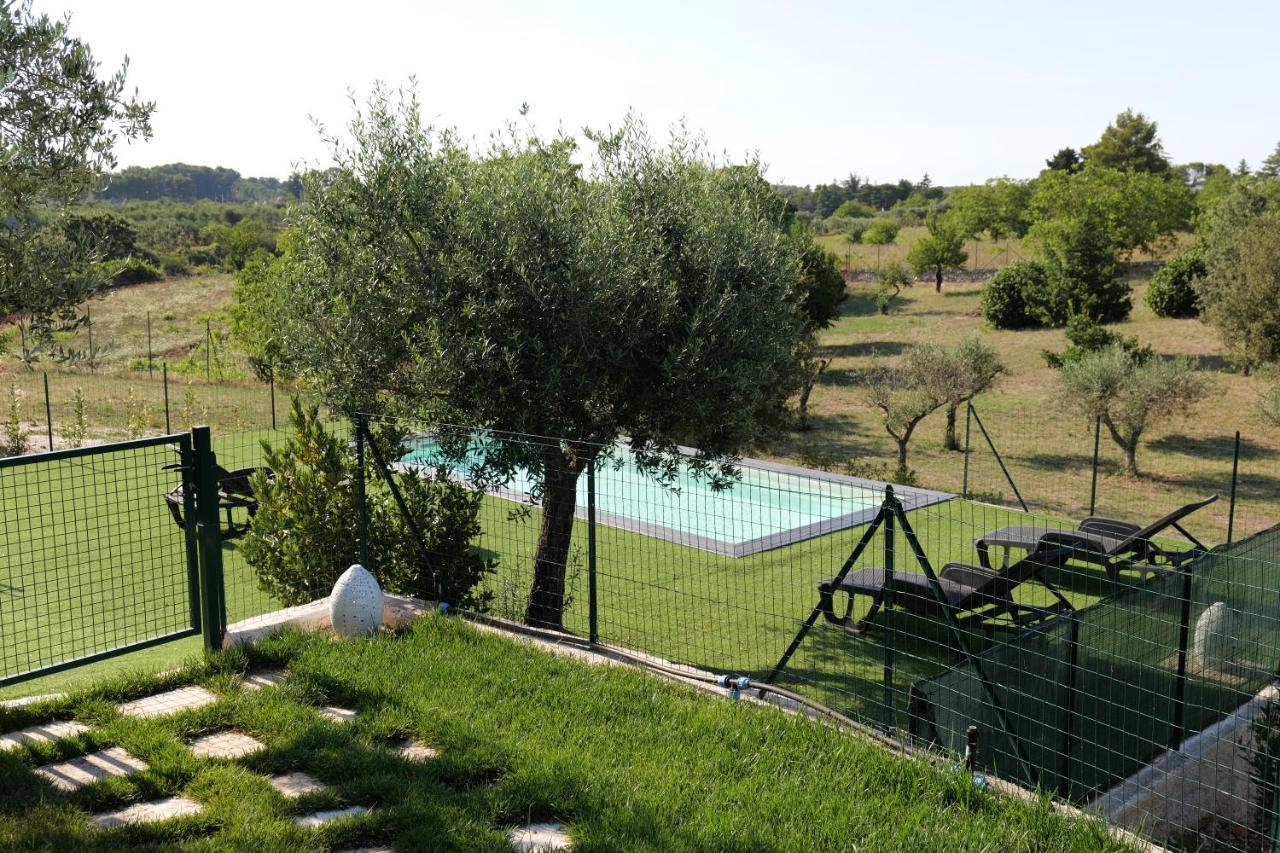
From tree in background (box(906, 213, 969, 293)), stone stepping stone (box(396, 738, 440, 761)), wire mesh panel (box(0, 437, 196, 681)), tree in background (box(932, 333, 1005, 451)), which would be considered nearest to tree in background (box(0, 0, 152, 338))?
wire mesh panel (box(0, 437, 196, 681))

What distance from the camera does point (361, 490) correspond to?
760cm

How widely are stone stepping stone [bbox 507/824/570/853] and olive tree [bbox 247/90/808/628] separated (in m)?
3.48

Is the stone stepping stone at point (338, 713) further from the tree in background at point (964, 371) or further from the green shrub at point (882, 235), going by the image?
the green shrub at point (882, 235)

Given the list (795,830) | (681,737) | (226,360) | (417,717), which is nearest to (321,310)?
(417,717)

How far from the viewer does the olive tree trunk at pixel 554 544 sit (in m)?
8.27

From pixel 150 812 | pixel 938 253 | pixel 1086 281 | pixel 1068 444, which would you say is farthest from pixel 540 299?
pixel 938 253

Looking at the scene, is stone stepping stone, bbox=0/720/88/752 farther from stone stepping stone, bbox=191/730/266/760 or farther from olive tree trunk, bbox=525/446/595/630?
olive tree trunk, bbox=525/446/595/630

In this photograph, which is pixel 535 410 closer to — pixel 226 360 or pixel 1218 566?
pixel 1218 566

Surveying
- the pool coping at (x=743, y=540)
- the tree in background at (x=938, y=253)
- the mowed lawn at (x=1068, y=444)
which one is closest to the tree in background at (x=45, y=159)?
the pool coping at (x=743, y=540)

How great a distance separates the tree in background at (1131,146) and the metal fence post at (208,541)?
222ft

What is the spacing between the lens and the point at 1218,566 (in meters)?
6.39

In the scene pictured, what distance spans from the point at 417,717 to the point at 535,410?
120 inches

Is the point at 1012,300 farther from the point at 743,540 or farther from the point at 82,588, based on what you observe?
the point at 82,588

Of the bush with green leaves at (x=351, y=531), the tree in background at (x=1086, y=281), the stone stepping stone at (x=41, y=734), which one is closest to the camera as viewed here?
the stone stepping stone at (x=41, y=734)
